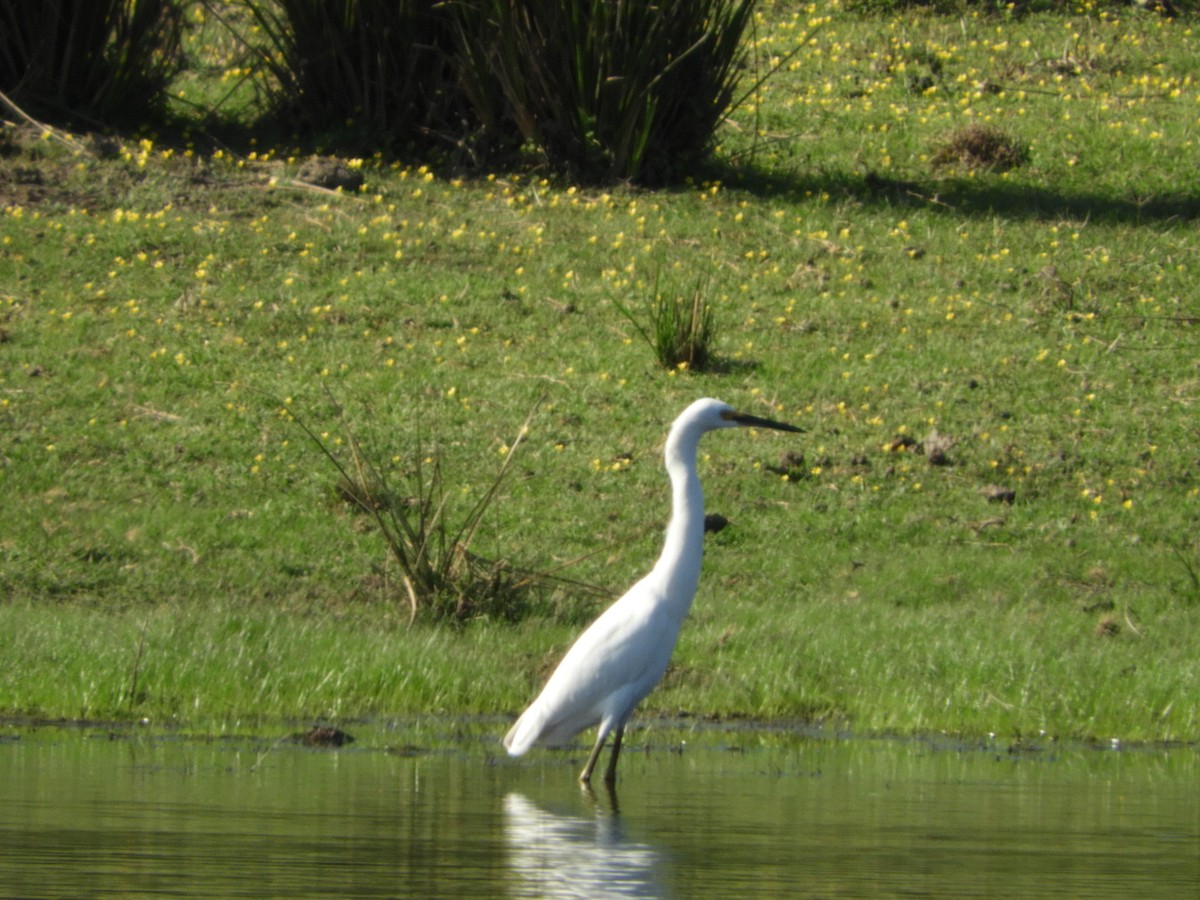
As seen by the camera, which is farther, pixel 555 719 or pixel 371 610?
pixel 371 610

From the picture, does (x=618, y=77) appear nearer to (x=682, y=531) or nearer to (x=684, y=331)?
(x=684, y=331)

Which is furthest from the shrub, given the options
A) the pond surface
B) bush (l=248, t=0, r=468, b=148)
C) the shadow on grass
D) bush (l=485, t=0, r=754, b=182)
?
the pond surface

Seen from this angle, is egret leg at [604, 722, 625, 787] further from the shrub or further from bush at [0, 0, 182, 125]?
bush at [0, 0, 182, 125]

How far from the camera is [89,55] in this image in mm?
18281

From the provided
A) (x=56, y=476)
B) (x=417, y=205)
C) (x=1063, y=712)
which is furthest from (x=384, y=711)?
(x=417, y=205)

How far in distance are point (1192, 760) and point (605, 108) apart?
35.7ft

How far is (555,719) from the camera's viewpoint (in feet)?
24.4

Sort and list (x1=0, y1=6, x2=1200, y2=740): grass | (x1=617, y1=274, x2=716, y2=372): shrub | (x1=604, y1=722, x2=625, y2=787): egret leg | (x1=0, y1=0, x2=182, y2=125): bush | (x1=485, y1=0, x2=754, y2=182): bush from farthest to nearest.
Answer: (x1=0, y1=0, x2=182, y2=125): bush, (x1=485, y1=0, x2=754, y2=182): bush, (x1=617, y1=274, x2=716, y2=372): shrub, (x1=0, y1=6, x2=1200, y2=740): grass, (x1=604, y1=722, x2=625, y2=787): egret leg

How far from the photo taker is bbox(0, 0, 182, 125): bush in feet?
58.5

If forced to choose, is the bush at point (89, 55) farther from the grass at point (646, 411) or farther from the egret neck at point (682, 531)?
the egret neck at point (682, 531)

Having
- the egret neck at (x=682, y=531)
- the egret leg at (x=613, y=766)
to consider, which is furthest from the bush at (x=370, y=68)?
the egret leg at (x=613, y=766)

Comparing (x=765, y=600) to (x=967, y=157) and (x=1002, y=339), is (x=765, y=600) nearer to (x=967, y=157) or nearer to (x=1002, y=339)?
(x=1002, y=339)

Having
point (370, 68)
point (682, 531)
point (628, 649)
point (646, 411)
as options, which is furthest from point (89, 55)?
point (628, 649)

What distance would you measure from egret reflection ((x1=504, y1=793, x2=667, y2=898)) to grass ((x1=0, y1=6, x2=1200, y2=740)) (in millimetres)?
2404
